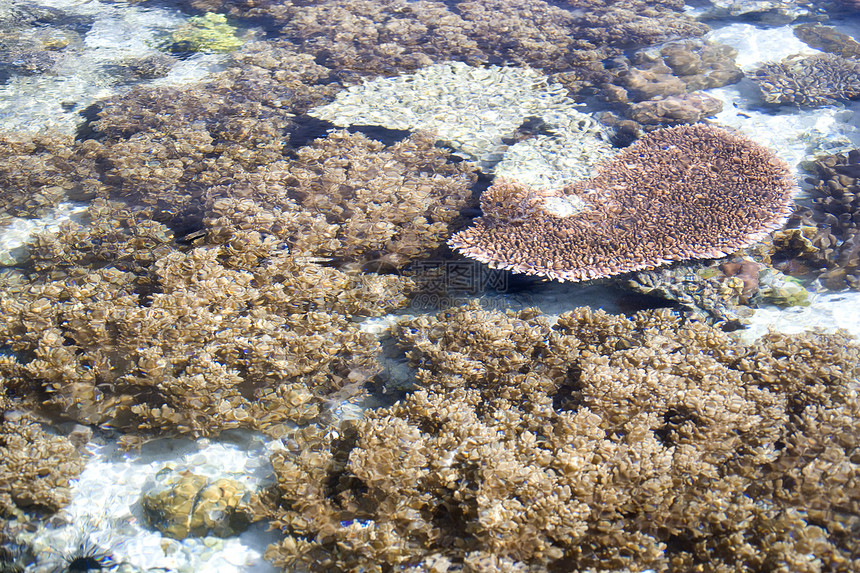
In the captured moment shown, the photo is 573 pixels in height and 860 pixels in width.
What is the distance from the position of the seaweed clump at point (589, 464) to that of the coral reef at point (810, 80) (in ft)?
16.8

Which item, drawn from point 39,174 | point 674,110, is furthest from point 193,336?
point 674,110

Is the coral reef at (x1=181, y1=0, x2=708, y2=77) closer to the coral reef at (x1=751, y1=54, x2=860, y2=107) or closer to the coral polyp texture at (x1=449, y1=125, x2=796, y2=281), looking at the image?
the coral reef at (x1=751, y1=54, x2=860, y2=107)

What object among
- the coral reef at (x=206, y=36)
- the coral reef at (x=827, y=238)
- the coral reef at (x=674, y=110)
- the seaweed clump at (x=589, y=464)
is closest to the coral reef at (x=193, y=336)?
the seaweed clump at (x=589, y=464)

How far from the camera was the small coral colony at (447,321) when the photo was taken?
2.81 metres

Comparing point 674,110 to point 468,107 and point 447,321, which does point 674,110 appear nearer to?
point 468,107

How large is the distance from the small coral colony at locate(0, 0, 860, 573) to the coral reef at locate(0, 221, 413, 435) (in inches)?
0.8

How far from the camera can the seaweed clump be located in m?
2.67

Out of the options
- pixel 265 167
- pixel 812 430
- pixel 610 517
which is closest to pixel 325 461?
pixel 610 517

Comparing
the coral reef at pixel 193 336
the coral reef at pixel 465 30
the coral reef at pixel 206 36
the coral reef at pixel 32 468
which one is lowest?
the coral reef at pixel 32 468

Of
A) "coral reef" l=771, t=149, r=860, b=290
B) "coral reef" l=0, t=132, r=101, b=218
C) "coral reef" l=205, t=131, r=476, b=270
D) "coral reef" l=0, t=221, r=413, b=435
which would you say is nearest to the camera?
"coral reef" l=0, t=221, r=413, b=435

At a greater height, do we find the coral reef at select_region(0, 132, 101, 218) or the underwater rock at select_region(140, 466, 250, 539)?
the coral reef at select_region(0, 132, 101, 218)

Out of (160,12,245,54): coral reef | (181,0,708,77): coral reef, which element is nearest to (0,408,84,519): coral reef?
(181,0,708,77): coral reef

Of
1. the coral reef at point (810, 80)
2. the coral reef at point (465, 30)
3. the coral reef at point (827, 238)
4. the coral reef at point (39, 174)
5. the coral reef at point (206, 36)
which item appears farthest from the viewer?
the coral reef at point (206, 36)

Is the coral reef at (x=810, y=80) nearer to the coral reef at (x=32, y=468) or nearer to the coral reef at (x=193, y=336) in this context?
the coral reef at (x=193, y=336)
